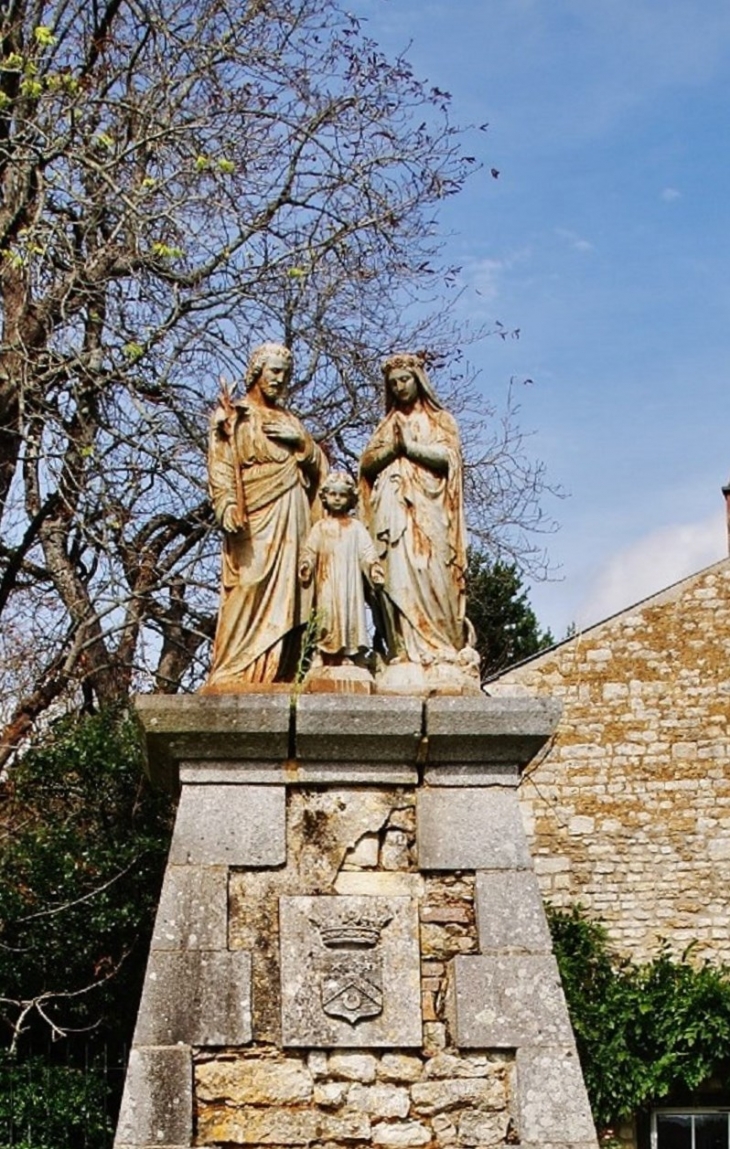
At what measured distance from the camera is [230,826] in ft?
19.6

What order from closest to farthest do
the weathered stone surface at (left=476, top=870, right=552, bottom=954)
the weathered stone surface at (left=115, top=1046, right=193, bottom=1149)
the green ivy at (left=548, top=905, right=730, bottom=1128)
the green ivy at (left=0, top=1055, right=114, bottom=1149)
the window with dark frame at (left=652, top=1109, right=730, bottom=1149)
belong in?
1. the weathered stone surface at (left=115, top=1046, right=193, bottom=1149)
2. the weathered stone surface at (left=476, top=870, right=552, bottom=954)
3. the green ivy at (left=0, top=1055, right=114, bottom=1149)
4. the green ivy at (left=548, top=905, right=730, bottom=1128)
5. the window with dark frame at (left=652, top=1109, right=730, bottom=1149)

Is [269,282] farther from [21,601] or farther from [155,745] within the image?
[155,745]

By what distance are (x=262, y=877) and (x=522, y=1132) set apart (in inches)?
49.7

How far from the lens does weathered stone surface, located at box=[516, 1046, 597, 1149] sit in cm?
568

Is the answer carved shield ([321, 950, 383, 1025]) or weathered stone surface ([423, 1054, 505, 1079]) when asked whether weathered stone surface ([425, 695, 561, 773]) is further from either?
weathered stone surface ([423, 1054, 505, 1079])

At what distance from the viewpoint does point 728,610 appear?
13914 millimetres

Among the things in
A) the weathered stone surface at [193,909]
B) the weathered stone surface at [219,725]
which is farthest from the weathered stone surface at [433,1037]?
the weathered stone surface at [219,725]

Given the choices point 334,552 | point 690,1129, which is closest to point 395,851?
point 334,552

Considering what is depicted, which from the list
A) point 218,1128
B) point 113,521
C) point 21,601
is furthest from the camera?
point 21,601

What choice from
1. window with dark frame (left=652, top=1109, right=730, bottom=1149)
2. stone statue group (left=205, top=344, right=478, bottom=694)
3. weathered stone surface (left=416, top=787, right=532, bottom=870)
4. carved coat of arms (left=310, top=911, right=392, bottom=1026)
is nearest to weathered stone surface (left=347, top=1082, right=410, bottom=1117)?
carved coat of arms (left=310, top=911, right=392, bottom=1026)

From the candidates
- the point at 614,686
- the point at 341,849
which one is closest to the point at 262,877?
the point at 341,849

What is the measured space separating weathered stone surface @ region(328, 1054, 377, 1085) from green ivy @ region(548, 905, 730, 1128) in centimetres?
701

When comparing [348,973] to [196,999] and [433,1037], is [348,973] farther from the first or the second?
[196,999]

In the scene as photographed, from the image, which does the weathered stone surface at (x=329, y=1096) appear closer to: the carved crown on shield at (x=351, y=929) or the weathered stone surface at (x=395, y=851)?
the carved crown on shield at (x=351, y=929)
